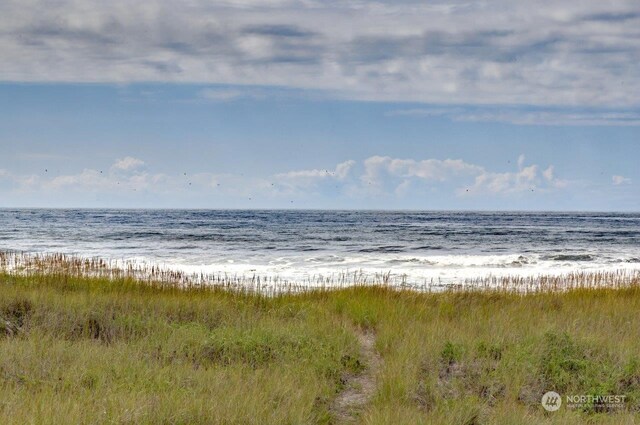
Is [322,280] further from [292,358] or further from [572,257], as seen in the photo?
[572,257]

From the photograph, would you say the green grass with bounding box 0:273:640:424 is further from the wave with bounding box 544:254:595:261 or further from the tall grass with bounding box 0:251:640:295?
the wave with bounding box 544:254:595:261

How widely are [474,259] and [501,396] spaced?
28.0 m

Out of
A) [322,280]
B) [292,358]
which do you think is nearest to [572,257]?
[322,280]

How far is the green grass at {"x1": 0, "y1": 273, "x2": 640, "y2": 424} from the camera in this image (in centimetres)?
693

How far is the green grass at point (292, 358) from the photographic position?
6.93 m

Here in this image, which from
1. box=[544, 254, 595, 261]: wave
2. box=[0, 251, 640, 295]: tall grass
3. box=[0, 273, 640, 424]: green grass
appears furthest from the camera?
box=[544, 254, 595, 261]: wave

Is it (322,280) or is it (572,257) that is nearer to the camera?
(322,280)

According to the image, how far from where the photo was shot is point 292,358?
9367 millimetres

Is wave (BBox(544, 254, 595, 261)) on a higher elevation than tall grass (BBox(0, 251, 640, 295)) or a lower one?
lower

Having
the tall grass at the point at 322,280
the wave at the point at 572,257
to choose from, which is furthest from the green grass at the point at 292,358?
the wave at the point at 572,257

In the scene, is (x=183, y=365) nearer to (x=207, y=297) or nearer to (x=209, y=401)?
(x=209, y=401)

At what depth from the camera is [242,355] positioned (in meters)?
9.62

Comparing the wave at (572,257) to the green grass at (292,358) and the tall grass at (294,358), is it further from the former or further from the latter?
the green grass at (292,358)

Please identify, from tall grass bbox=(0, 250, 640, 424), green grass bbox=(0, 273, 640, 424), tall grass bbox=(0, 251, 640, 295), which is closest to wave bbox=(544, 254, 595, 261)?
tall grass bbox=(0, 251, 640, 295)
